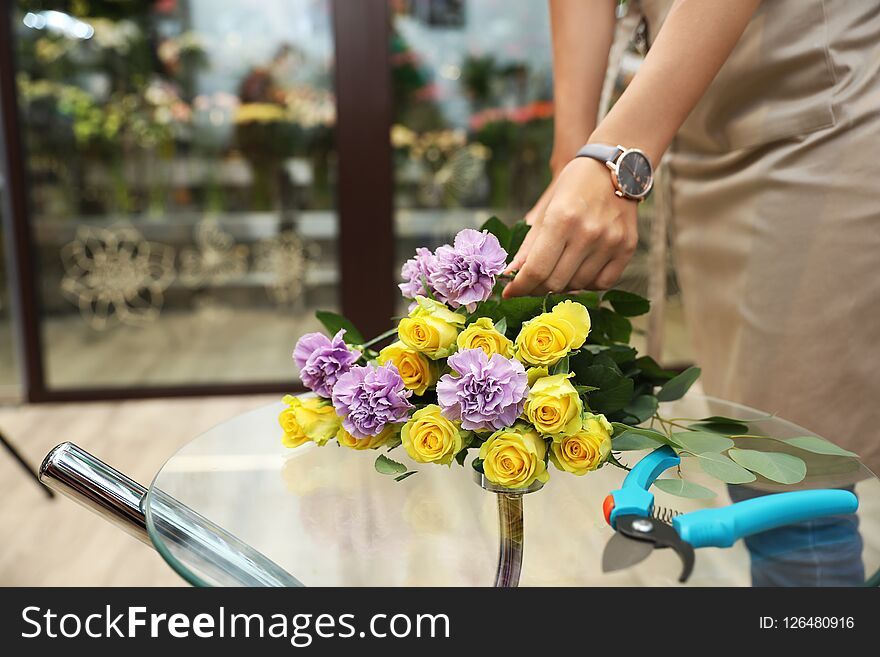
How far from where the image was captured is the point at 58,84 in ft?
9.16

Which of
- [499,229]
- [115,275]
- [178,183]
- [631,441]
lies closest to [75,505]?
[115,275]

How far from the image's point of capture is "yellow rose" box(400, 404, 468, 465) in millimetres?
563

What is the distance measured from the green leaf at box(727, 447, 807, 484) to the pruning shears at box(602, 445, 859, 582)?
5cm

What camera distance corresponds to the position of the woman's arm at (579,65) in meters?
0.97

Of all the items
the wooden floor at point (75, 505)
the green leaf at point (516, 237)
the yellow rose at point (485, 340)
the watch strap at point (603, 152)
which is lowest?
the wooden floor at point (75, 505)

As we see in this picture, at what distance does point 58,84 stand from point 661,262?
252cm

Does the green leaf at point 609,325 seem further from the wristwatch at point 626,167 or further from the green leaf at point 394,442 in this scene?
the green leaf at point 394,442

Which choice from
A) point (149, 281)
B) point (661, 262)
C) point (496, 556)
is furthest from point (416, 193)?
point (496, 556)

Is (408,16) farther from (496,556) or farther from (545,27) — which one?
(496,556)

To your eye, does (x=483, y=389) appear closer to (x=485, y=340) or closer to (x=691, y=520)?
(x=485, y=340)

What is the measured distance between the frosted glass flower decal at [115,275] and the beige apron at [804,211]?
8.01 feet

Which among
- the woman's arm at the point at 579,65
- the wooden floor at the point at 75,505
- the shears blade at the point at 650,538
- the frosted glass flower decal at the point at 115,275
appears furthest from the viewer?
the frosted glass flower decal at the point at 115,275

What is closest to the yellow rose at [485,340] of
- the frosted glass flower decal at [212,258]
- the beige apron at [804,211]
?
the beige apron at [804,211]

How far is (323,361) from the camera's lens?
0.64 m
